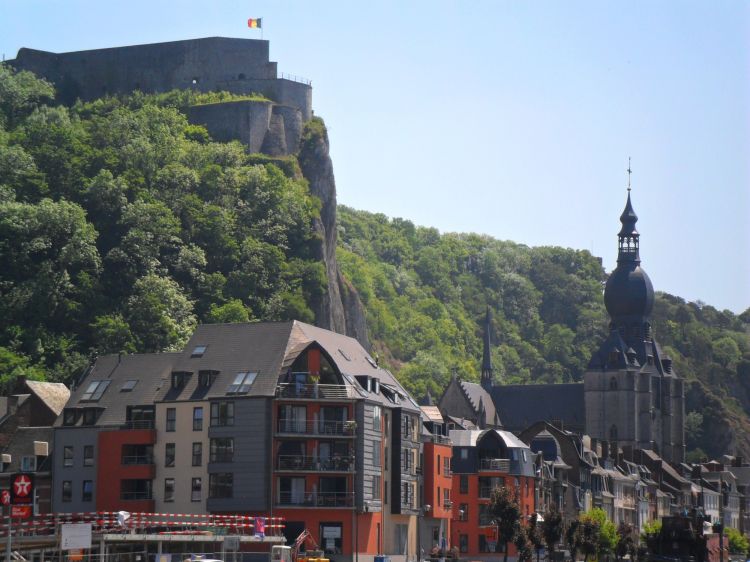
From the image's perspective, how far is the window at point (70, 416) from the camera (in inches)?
3661

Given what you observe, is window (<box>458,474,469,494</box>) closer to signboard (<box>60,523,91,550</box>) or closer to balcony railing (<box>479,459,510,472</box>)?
balcony railing (<box>479,459,510,472</box>)

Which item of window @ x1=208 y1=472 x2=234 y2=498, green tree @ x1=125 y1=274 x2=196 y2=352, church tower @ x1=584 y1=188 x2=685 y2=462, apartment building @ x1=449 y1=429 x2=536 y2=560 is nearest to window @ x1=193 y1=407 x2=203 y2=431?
window @ x1=208 y1=472 x2=234 y2=498

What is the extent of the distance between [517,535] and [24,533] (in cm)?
3384

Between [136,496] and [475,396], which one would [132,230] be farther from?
[136,496]

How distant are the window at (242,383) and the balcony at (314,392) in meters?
1.75

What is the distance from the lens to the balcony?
87.6 meters

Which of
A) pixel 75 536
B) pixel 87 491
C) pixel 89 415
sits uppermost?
pixel 89 415

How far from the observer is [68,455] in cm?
9181

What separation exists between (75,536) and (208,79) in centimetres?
12228

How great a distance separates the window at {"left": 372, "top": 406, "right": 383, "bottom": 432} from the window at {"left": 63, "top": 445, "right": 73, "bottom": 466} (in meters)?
16.2

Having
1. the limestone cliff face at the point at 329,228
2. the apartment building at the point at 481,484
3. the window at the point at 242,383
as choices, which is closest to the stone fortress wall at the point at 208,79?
the limestone cliff face at the point at 329,228

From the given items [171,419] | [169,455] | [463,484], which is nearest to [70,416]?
[171,419]

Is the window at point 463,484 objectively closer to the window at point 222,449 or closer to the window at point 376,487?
the window at point 376,487

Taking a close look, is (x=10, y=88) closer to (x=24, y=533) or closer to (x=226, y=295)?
(x=226, y=295)
